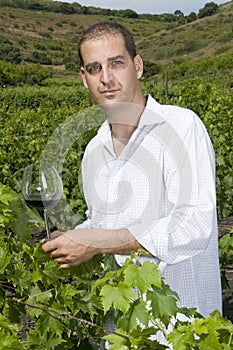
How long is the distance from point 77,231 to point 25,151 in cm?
611

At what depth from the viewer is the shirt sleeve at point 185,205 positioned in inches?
72.0

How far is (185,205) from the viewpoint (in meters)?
1.84

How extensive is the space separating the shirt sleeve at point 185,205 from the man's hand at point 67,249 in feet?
0.51

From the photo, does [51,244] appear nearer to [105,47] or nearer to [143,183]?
[143,183]

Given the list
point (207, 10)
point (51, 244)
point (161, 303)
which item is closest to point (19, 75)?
point (207, 10)

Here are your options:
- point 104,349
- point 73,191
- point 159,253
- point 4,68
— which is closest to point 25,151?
point 73,191

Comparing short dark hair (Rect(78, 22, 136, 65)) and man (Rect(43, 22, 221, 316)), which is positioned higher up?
short dark hair (Rect(78, 22, 136, 65))

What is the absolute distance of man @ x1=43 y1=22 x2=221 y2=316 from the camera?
1831 millimetres

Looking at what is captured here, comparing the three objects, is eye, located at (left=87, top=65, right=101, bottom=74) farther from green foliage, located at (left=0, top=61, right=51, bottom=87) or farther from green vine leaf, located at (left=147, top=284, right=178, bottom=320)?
green foliage, located at (left=0, top=61, right=51, bottom=87)

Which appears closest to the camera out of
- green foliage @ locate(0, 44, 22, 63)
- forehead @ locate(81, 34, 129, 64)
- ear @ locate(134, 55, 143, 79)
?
forehead @ locate(81, 34, 129, 64)

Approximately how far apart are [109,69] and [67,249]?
0.59 metres

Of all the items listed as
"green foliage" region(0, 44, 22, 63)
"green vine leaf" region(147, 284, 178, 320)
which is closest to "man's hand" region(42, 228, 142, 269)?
"green vine leaf" region(147, 284, 178, 320)

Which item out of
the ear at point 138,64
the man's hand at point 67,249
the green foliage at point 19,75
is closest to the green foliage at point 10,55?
the green foliage at point 19,75

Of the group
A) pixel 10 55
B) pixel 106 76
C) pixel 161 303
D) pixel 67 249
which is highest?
pixel 106 76
